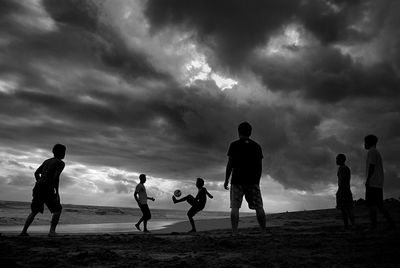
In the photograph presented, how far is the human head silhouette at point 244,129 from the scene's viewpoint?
6961mm

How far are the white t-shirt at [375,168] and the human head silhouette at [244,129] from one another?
332 cm

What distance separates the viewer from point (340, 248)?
5.06 meters

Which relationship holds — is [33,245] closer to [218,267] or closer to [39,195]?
[39,195]

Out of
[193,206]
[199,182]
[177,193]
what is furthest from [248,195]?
[177,193]

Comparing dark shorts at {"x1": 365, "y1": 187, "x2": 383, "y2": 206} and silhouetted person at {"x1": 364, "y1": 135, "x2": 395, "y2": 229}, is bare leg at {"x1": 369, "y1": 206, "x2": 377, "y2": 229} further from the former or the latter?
dark shorts at {"x1": 365, "y1": 187, "x2": 383, "y2": 206}

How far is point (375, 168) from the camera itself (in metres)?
8.41

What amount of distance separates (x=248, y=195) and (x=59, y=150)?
448 cm

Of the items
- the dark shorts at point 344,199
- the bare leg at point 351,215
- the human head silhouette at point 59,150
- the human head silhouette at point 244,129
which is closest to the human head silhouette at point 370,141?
the dark shorts at point 344,199

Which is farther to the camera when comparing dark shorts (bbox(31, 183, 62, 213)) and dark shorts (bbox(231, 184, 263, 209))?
dark shorts (bbox(31, 183, 62, 213))

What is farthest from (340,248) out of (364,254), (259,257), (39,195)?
(39,195)

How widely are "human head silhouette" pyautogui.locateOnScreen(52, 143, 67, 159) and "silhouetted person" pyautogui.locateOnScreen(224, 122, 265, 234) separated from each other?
13.1ft

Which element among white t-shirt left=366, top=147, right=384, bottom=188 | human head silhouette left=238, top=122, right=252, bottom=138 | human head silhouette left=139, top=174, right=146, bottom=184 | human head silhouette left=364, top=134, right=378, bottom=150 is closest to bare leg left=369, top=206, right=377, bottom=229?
white t-shirt left=366, top=147, right=384, bottom=188

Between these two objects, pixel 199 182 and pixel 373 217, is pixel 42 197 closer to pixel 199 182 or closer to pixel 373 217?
pixel 199 182

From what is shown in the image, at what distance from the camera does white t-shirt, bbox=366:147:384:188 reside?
840cm
